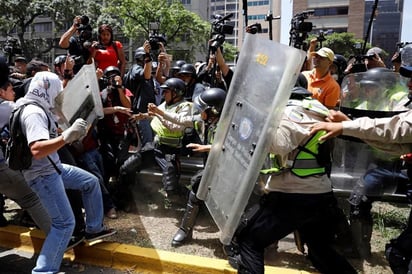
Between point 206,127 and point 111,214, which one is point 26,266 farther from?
point 206,127

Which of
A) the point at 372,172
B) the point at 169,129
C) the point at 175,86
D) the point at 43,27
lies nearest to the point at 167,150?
the point at 169,129

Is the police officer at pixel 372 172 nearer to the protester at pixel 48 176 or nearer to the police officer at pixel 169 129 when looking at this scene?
the police officer at pixel 169 129

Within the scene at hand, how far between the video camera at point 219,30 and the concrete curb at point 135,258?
235 centimetres

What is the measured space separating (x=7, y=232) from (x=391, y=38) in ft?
124

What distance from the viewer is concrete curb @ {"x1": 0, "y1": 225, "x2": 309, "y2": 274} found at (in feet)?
11.6

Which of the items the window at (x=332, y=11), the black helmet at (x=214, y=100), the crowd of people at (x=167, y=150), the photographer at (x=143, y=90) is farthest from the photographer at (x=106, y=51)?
the window at (x=332, y=11)

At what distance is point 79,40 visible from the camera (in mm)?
5141

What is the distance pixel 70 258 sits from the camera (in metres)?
3.95

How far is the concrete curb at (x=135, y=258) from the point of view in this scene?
3521 millimetres

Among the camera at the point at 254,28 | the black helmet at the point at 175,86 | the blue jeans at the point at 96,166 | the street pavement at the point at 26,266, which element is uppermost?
the camera at the point at 254,28

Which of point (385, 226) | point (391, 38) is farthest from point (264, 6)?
point (385, 226)

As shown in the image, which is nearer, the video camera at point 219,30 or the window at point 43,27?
the video camera at point 219,30

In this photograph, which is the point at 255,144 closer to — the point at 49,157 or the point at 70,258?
the point at 49,157

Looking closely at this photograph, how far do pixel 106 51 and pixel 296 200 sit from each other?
13.5ft
